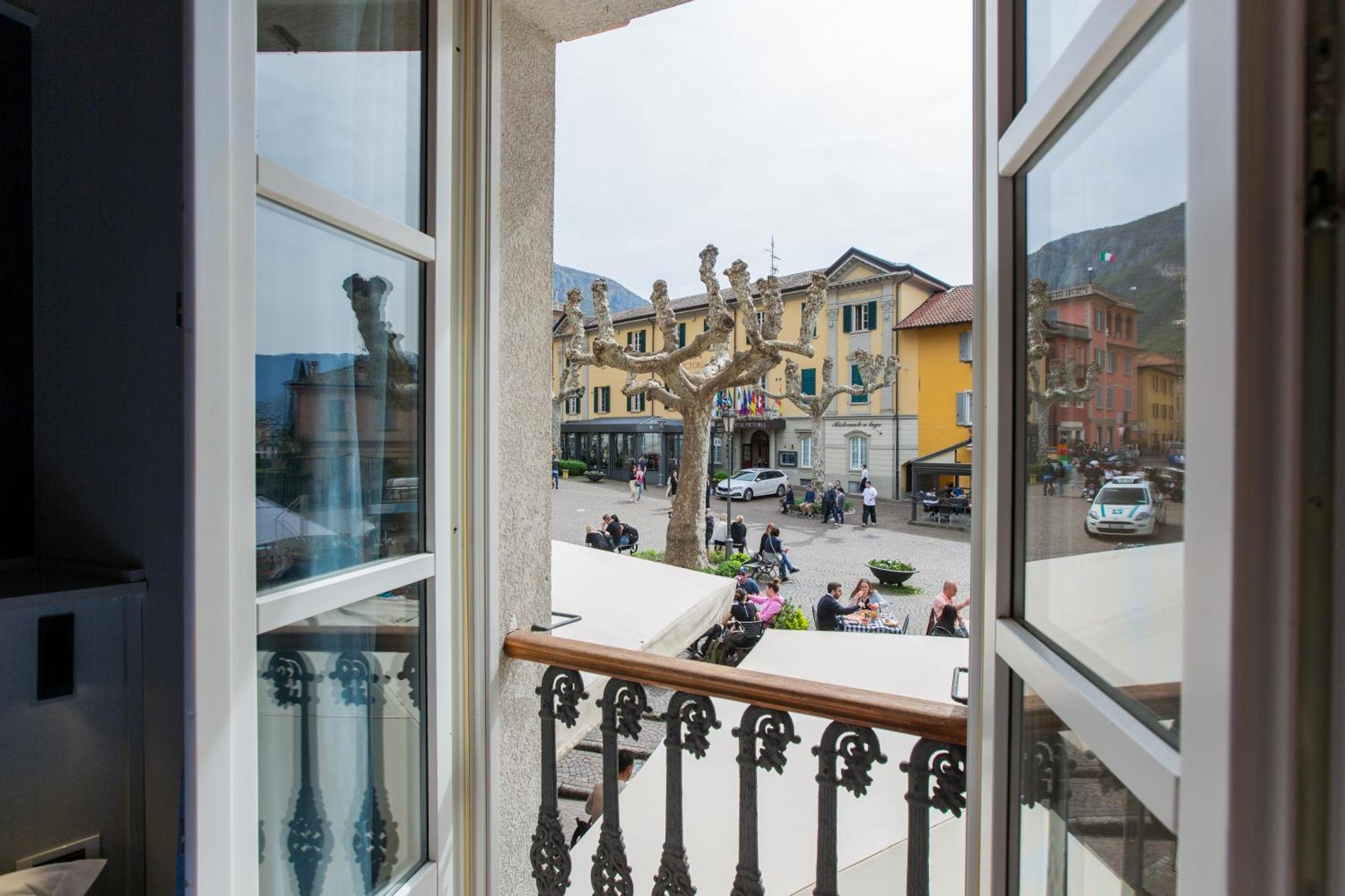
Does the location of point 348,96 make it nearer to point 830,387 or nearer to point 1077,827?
point 1077,827

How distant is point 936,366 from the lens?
17.1m

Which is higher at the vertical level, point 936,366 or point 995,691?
point 936,366

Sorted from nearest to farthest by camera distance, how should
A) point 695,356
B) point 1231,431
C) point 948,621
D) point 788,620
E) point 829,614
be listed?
point 1231,431 < point 948,621 < point 829,614 < point 788,620 < point 695,356

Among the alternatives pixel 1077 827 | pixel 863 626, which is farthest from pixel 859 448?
pixel 1077 827

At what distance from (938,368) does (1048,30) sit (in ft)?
57.7

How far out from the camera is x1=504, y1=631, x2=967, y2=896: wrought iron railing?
1.08 m

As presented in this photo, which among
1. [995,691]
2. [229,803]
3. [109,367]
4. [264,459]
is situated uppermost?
[109,367]

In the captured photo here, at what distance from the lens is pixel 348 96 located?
3.41 ft

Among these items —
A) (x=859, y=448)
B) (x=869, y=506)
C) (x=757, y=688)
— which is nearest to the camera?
(x=757, y=688)

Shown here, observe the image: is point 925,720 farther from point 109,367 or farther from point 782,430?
point 782,430

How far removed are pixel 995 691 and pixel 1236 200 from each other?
62 centimetres

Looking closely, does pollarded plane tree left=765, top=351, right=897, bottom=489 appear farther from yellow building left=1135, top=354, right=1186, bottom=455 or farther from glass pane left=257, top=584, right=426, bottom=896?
yellow building left=1135, top=354, right=1186, bottom=455

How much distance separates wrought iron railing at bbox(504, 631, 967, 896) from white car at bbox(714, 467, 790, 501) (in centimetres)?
1691

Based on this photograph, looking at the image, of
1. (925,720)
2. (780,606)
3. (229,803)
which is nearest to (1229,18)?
(925,720)
